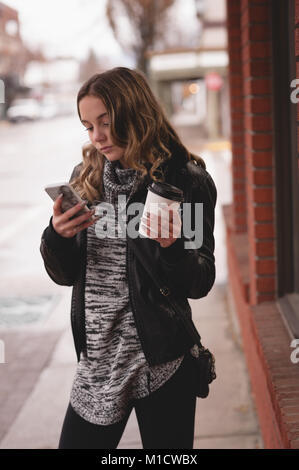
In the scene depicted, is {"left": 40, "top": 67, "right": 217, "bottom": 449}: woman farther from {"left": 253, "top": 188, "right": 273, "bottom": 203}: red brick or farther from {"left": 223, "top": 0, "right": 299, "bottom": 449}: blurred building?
{"left": 253, "top": 188, "right": 273, "bottom": 203}: red brick

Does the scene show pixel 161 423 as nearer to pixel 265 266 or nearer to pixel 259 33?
pixel 265 266

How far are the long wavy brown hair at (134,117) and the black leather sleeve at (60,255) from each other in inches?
12.1

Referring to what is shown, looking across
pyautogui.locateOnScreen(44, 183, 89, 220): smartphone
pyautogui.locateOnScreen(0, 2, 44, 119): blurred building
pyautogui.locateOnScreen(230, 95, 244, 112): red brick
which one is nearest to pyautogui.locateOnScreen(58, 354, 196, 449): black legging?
pyautogui.locateOnScreen(44, 183, 89, 220): smartphone

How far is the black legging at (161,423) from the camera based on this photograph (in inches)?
71.9

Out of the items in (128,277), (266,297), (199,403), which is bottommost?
(199,403)

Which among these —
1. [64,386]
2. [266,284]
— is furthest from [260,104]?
[64,386]

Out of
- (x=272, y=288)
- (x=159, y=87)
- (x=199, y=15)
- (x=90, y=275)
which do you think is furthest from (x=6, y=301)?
(x=199, y=15)

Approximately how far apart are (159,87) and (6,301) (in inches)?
907

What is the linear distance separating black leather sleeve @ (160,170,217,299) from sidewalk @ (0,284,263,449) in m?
1.80

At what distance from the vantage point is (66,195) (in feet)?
5.51

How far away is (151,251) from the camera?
1.76 metres

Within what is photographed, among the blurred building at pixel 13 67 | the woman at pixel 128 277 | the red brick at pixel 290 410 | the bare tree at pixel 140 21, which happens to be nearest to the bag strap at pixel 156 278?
the woman at pixel 128 277

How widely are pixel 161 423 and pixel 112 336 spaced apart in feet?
1.00

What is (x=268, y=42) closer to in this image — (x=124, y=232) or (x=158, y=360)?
(x=124, y=232)
